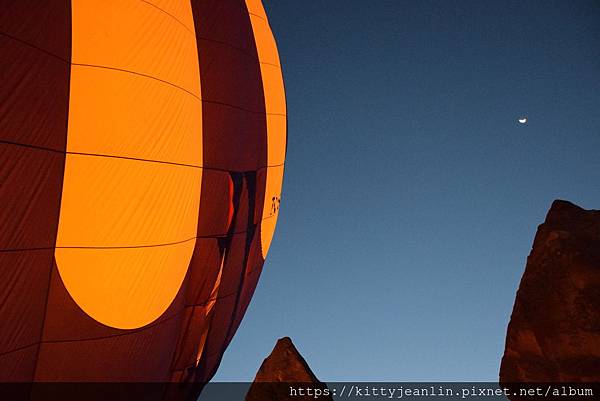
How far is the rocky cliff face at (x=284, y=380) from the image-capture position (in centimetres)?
338

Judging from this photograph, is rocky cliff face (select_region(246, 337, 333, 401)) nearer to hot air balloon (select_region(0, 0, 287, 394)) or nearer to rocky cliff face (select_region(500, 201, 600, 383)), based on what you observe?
hot air balloon (select_region(0, 0, 287, 394))

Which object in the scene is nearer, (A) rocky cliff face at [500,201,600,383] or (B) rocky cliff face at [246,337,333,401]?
(A) rocky cliff face at [500,201,600,383]

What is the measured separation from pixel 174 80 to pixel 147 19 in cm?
53

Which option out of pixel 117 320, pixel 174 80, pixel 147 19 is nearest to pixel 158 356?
pixel 117 320

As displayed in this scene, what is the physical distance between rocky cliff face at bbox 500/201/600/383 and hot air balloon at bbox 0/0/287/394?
285 cm

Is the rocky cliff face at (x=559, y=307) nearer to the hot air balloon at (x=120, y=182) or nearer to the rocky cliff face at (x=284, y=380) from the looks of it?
the rocky cliff face at (x=284, y=380)

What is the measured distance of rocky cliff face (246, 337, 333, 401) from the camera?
338 cm

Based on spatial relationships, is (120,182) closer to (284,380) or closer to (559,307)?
(284,380)

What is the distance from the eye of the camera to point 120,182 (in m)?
3.74

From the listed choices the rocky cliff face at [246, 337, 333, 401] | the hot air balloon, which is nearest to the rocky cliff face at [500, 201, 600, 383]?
the rocky cliff face at [246, 337, 333, 401]

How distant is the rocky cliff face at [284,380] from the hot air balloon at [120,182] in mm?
1292

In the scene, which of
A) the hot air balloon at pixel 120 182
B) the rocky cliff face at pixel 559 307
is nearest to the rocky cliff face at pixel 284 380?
the hot air balloon at pixel 120 182

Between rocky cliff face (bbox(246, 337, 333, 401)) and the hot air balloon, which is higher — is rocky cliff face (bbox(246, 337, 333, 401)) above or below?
below

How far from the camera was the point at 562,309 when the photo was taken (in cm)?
335
